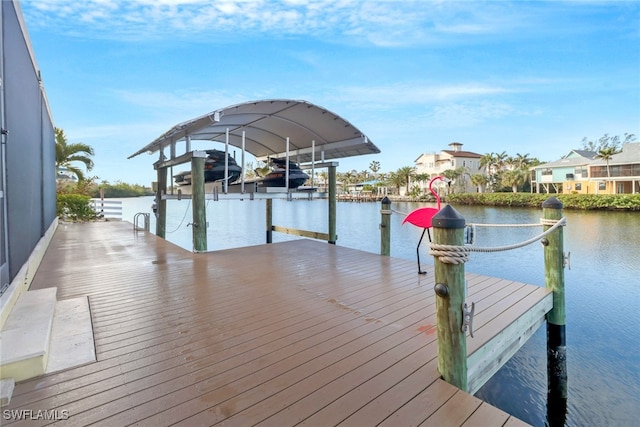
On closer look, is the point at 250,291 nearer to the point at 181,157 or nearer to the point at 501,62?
the point at 181,157

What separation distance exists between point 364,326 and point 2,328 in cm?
258

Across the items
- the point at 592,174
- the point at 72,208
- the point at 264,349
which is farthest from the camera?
the point at 592,174

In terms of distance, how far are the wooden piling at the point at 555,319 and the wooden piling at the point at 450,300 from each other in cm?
217

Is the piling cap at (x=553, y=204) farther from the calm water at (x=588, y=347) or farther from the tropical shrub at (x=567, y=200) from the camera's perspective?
the tropical shrub at (x=567, y=200)

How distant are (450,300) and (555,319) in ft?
8.47

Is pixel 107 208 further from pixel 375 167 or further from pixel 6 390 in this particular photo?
pixel 375 167

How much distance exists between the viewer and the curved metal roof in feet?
19.4

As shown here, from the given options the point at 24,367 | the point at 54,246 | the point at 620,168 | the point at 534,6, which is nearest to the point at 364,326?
the point at 24,367

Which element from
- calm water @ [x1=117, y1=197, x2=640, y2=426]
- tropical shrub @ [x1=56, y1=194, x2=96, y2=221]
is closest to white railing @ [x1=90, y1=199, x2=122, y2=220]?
tropical shrub @ [x1=56, y1=194, x2=96, y2=221]

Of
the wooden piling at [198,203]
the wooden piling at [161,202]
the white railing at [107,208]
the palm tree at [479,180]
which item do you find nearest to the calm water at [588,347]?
the wooden piling at [198,203]

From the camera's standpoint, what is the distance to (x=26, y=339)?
204 cm

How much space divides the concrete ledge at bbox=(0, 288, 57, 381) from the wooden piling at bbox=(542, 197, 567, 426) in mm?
4319

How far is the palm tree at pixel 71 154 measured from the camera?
14.4 metres

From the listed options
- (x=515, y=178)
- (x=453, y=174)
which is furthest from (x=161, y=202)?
(x=453, y=174)
